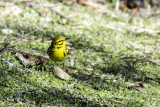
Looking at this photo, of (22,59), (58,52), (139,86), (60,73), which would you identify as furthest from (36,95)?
(139,86)

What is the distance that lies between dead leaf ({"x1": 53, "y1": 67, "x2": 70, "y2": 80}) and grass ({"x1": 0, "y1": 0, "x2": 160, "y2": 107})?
0.08 m

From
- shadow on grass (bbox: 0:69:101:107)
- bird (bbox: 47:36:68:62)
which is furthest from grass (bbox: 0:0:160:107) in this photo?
bird (bbox: 47:36:68:62)

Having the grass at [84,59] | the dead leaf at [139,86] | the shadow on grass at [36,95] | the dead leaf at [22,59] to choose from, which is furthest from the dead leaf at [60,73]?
the dead leaf at [139,86]

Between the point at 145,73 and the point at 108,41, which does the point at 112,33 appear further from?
the point at 145,73

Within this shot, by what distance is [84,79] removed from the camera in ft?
16.3

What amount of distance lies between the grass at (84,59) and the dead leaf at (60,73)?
0.27 ft

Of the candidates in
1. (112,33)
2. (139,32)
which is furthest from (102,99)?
(139,32)

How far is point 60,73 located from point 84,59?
3.58 ft

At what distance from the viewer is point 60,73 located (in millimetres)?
4879

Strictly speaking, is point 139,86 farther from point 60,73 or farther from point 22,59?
point 22,59

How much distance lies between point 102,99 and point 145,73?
162 cm

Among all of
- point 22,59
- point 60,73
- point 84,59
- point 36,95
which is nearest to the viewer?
point 36,95

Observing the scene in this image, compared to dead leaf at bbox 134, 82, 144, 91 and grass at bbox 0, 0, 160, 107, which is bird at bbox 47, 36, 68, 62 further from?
dead leaf at bbox 134, 82, 144, 91

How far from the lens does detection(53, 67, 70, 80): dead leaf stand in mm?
4832
